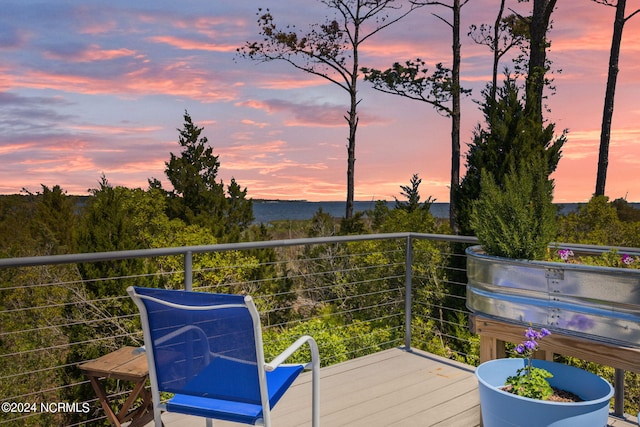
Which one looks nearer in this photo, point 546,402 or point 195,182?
point 546,402

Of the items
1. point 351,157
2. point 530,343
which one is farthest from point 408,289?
point 351,157

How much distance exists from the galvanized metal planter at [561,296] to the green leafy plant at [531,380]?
0.14 meters

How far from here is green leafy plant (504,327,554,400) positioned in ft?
6.86

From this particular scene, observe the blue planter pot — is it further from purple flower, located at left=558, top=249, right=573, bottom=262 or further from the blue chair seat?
the blue chair seat

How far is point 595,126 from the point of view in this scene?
12406 millimetres

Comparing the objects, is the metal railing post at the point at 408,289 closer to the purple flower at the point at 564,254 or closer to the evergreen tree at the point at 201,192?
the purple flower at the point at 564,254

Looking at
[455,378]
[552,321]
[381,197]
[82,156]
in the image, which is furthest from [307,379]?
[82,156]

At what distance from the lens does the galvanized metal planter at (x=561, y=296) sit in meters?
2.11

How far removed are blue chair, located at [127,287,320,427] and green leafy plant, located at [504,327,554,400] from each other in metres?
0.98

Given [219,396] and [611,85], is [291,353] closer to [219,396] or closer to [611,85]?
[219,396]

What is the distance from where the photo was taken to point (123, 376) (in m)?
2.52

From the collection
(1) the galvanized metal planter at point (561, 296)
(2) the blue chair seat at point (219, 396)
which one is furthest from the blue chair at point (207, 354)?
(1) the galvanized metal planter at point (561, 296)

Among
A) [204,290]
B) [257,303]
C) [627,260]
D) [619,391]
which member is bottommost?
[257,303]

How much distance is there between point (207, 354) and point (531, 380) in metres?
1.28
